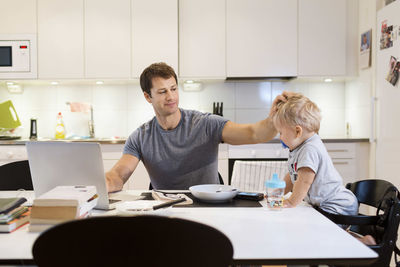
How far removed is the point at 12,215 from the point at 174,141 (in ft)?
3.16

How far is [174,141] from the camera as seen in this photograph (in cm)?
193

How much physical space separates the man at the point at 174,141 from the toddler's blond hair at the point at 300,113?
350 millimetres

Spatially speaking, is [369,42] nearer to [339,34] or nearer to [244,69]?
[339,34]

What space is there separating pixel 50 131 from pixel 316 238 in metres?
3.40

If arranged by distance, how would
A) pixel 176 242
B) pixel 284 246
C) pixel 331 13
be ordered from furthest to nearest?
pixel 331 13, pixel 284 246, pixel 176 242

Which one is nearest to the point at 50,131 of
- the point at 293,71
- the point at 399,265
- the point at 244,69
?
the point at 244,69

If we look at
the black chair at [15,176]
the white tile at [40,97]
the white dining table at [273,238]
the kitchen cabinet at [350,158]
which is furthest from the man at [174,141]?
the white tile at [40,97]

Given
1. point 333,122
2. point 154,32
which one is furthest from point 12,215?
point 333,122

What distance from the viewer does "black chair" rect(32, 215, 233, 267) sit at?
582 mm

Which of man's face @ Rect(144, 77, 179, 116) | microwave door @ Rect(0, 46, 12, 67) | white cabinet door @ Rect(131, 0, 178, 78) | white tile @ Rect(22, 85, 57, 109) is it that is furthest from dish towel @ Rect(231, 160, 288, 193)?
microwave door @ Rect(0, 46, 12, 67)

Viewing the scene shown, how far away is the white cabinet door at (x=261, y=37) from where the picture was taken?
3387 mm

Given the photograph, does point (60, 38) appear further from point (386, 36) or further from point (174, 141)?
point (386, 36)

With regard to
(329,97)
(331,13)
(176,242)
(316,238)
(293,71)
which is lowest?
(316,238)

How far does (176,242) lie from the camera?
0.59 m
